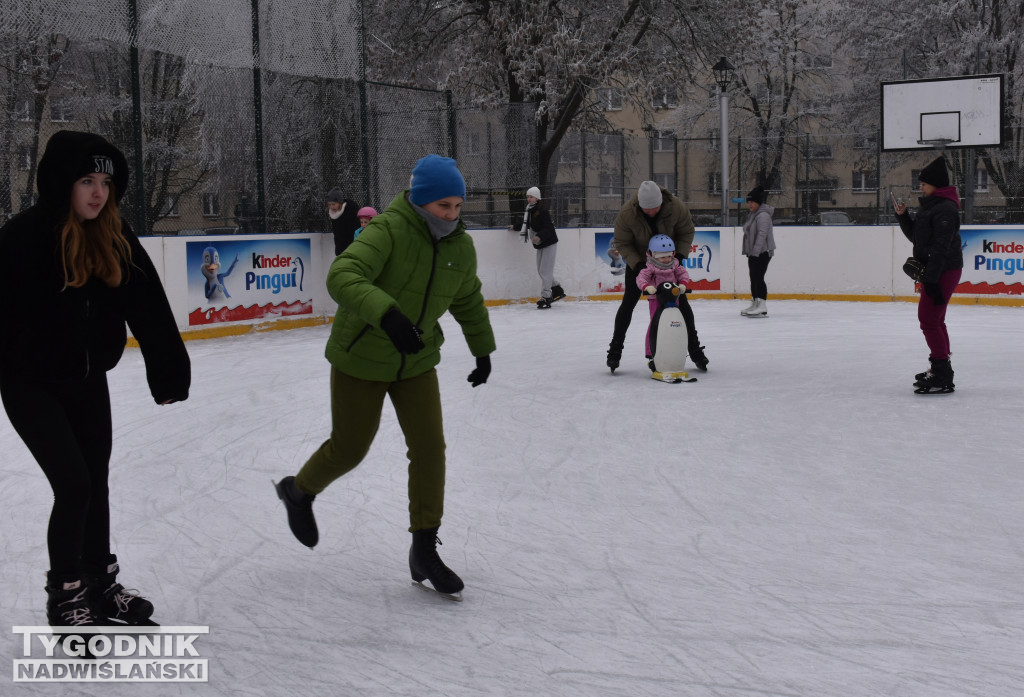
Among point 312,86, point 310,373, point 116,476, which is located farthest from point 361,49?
point 116,476

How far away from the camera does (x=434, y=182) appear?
A: 335 centimetres

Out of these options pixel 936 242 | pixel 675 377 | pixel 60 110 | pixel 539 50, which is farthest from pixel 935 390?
pixel 539 50

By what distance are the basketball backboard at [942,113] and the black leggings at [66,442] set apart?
1499 centimetres

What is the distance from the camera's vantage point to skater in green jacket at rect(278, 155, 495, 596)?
3354 millimetres

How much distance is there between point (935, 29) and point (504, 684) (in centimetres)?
2653

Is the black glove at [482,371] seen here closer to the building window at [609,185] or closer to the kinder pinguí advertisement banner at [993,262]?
the kinder pinguí advertisement banner at [993,262]

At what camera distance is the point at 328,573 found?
3734 mm

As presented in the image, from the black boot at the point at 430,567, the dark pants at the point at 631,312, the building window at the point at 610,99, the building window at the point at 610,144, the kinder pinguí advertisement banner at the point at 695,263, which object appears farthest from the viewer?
the building window at the point at 610,99

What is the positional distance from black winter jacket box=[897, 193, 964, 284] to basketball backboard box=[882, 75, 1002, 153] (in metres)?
9.44

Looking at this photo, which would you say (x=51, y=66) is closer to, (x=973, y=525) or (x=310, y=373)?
(x=310, y=373)

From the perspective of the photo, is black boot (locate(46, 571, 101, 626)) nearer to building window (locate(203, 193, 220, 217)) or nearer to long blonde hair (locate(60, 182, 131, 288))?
long blonde hair (locate(60, 182, 131, 288))

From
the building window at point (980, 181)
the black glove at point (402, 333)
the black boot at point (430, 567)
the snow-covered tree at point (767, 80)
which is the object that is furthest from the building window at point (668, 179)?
the black glove at point (402, 333)

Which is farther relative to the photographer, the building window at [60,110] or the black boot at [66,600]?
the building window at [60,110]

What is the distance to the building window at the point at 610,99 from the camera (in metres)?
20.5
